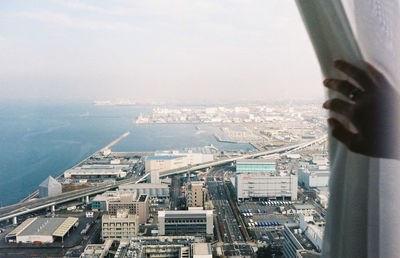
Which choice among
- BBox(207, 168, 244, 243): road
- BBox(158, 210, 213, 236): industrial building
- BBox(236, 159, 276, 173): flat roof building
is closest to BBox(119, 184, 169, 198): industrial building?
BBox(207, 168, 244, 243): road

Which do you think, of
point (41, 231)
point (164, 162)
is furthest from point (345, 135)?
point (164, 162)

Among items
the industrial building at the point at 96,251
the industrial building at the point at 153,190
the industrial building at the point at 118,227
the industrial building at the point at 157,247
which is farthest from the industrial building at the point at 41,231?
the industrial building at the point at 153,190

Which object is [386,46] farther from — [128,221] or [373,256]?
[128,221]

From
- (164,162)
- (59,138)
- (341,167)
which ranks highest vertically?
(341,167)

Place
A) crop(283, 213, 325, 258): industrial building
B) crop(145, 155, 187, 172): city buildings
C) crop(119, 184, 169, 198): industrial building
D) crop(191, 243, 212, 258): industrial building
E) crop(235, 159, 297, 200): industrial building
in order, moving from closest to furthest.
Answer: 1. crop(283, 213, 325, 258): industrial building
2. crop(191, 243, 212, 258): industrial building
3. crop(235, 159, 297, 200): industrial building
4. crop(119, 184, 169, 198): industrial building
5. crop(145, 155, 187, 172): city buildings

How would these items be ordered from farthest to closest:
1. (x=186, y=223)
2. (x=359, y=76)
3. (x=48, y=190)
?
Result: 1. (x=48, y=190)
2. (x=186, y=223)
3. (x=359, y=76)

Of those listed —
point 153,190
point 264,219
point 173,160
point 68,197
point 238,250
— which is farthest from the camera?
point 173,160

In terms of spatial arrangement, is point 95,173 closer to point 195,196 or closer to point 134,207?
point 134,207

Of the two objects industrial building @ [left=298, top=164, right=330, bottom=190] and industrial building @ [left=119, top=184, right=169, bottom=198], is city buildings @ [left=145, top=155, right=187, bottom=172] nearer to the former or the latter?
industrial building @ [left=119, top=184, right=169, bottom=198]
